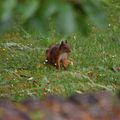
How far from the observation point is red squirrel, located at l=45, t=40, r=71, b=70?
7.68 metres

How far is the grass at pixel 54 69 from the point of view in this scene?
5977 millimetres

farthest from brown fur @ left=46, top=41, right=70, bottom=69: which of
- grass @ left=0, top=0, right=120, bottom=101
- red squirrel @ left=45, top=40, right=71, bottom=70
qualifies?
grass @ left=0, top=0, right=120, bottom=101

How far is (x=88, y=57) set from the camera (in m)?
8.07

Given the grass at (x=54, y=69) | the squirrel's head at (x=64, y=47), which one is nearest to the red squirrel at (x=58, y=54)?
the squirrel's head at (x=64, y=47)

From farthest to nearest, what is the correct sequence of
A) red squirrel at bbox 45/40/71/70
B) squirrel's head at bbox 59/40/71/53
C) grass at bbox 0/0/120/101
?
squirrel's head at bbox 59/40/71/53
red squirrel at bbox 45/40/71/70
grass at bbox 0/0/120/101

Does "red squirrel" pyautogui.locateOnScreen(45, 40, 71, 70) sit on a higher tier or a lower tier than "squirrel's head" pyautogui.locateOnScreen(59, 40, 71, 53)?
lower

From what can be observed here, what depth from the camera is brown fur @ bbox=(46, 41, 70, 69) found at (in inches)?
303

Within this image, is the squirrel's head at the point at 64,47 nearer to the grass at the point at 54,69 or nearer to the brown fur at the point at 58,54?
the brown fur at the point at 58,54

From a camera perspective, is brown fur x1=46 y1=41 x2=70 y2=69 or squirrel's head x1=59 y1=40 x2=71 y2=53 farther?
squirrel's head x1=59 y1=40 x2=71 y2=53

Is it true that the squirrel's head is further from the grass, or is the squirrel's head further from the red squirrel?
the grass

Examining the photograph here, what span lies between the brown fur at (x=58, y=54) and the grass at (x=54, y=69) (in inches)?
4.7

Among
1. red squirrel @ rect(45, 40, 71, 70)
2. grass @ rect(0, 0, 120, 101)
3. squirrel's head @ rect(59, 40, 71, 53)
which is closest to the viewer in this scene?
grass @ rect(0, 0, 120, 101)

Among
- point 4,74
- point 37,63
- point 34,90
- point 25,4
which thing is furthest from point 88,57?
point 25,4

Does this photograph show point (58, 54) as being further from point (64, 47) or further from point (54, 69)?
point (54, 69)
